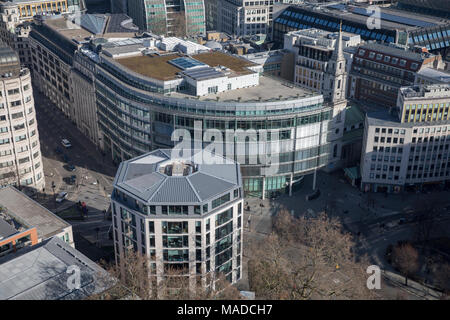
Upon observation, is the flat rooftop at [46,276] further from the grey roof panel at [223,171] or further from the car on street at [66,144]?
the car on street at [66,144]

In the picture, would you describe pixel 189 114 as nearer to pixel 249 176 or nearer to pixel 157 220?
pixel 249 176

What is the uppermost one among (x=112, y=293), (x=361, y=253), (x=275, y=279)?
(x=112, y=293)

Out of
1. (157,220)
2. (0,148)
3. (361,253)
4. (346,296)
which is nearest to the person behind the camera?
(157,220)

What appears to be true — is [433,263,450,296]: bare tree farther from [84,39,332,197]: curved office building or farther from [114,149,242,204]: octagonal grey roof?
[114,149,242,204]: octagonal grey roof

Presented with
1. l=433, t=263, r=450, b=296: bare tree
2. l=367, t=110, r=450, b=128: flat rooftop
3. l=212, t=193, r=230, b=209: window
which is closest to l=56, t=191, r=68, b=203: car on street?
l=212, t=193, r=230, b=209: window

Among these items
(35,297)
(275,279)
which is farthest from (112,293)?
(275,279)

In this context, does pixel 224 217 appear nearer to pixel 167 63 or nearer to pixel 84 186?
pixel 84 186

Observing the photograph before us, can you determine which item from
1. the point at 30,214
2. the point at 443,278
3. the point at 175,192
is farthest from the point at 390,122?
the point at 30,214
